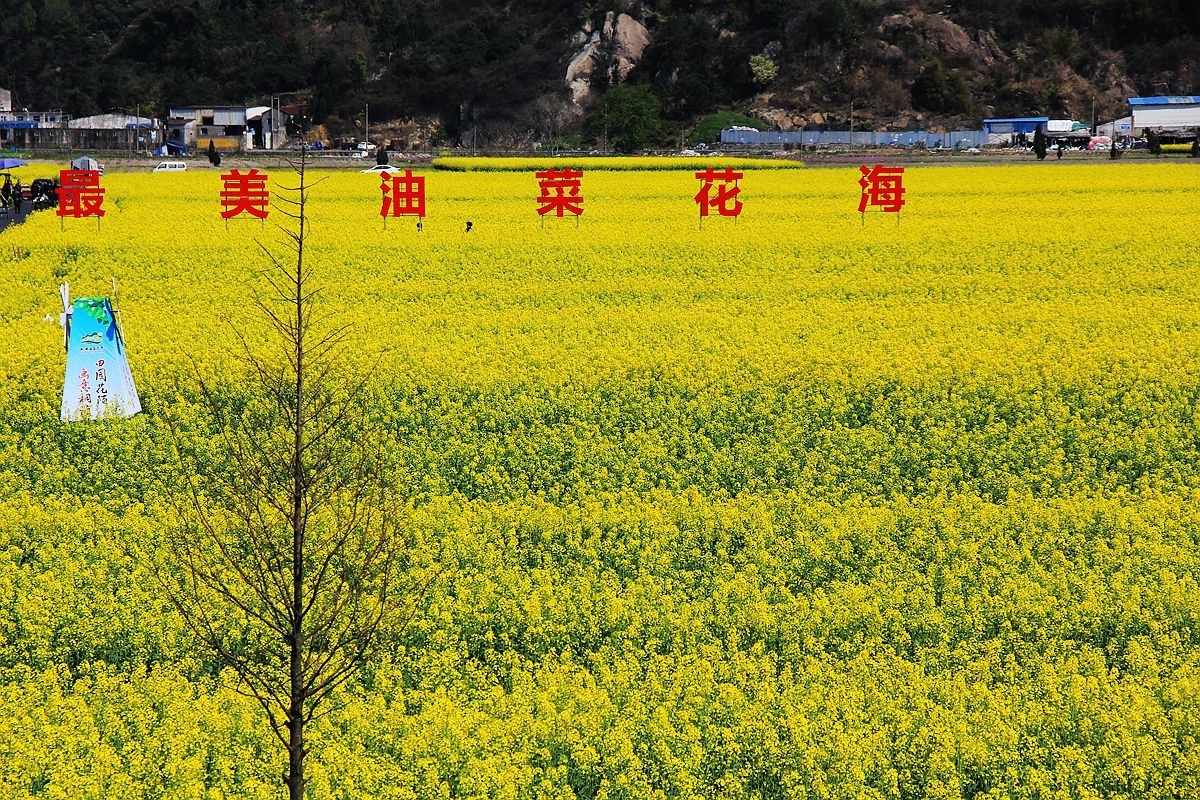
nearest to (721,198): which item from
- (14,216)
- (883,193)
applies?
(883,193)

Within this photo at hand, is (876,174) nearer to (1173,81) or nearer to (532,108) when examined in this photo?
(532,108)

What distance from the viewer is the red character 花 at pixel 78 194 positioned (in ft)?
117

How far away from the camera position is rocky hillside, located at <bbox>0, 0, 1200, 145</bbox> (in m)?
86.6

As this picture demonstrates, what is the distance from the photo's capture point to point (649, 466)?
49.7ft

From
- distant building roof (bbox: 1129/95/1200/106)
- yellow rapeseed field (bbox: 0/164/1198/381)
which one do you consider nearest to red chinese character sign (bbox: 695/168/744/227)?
yellow rapeseed field (bbox: 0/164/1198/381)

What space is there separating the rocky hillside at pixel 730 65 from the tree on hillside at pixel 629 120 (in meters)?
4.79

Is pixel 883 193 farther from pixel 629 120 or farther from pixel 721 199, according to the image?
pixel 629 120

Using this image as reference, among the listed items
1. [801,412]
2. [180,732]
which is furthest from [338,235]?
[180,732]

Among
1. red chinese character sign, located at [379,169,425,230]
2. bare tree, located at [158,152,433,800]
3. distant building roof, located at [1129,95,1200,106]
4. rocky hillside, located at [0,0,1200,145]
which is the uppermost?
rocky hillside, located at [0,0,1200,145]

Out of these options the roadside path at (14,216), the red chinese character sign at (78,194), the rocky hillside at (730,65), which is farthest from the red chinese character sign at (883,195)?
the rocky hillside at (730,65)

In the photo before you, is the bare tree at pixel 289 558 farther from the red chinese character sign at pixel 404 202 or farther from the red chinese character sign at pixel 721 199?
the red chinese character sign at pixel 721 199

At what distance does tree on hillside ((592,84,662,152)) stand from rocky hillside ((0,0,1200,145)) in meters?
4.79

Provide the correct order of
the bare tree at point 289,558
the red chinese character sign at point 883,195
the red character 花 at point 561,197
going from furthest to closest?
the red character 花 at point 561,197
the red chinese character sign at point 883,195
the bare tree at point 289,558

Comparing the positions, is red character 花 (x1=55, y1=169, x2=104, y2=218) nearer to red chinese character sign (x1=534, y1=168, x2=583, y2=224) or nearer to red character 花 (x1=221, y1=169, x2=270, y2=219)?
red character 花 (x1=221, y1=169, x2=270, y2=219)
